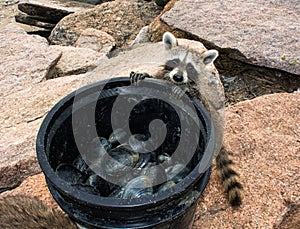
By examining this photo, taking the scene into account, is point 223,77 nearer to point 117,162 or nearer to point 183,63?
point 183,63

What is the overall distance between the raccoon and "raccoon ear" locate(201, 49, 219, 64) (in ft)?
5.20

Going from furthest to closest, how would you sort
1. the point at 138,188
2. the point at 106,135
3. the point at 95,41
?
the point at 95,41, the point at 106,135, the point at 138,188

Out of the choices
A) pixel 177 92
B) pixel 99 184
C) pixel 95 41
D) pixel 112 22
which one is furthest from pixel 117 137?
pixel 112 22

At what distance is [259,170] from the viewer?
2.65 m

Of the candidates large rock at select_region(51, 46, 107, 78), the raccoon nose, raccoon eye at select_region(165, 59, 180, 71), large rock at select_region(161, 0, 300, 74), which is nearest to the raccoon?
the raccoon nose

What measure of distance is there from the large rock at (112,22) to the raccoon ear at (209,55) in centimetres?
218

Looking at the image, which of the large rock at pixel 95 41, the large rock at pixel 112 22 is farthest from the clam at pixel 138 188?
the large rock at pixel 112 22

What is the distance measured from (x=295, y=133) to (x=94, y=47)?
2.63 metres

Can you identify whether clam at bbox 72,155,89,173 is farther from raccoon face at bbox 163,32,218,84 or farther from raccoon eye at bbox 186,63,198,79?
raccoon eye at bbox 186,63,198,79

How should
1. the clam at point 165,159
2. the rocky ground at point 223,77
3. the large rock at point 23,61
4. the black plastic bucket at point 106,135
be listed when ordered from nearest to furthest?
the black plastic bucket at point 106,135, the clam at point 165,159, the rocky ground at point 223,77, the large rock at point 23,61

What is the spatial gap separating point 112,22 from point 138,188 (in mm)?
3692

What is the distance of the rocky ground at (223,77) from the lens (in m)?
2.54

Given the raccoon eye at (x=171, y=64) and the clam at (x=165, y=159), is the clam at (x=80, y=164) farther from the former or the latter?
the raccoon eye at (x=171, y=64)

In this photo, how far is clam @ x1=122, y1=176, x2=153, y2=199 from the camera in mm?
1917
